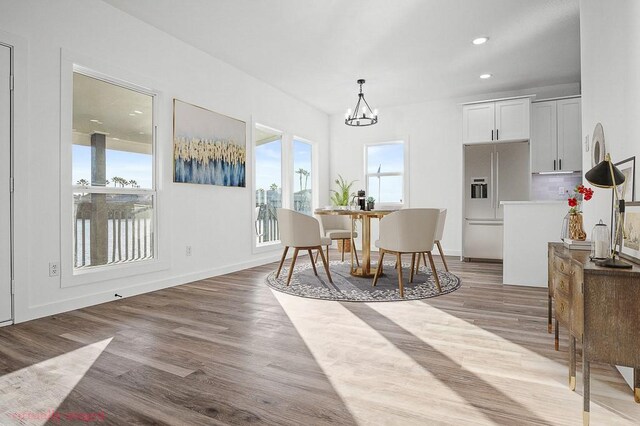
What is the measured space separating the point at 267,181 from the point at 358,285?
8.99 ft

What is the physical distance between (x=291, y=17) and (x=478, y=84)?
11.4 ft

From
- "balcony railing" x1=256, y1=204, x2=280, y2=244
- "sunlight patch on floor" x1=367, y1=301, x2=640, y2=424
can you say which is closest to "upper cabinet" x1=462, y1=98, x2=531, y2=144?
"balcony railing" x1=256, y1=204, x2=280, y2=244

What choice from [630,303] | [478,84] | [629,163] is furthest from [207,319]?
[478,84]

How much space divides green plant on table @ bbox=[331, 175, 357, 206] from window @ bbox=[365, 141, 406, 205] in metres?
0.40

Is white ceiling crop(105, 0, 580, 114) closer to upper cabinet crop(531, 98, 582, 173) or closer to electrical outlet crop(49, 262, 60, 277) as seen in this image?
upper cabinet crop(531, 98, 582, 173)

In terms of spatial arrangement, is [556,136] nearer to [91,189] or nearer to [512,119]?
[512,119]

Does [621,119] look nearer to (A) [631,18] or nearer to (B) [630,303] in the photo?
(A) [631,18]

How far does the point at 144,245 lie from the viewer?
13.0ft

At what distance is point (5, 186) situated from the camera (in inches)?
109

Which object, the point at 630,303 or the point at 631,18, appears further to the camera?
the point at 631,18

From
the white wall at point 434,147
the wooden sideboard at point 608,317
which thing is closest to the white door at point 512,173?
the white wall at point 434,147

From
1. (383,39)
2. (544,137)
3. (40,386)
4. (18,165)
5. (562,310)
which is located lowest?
(40,386)

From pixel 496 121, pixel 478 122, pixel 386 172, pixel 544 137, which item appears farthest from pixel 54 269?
pixel 544 137

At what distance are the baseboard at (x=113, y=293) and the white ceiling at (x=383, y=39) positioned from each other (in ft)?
8.85
